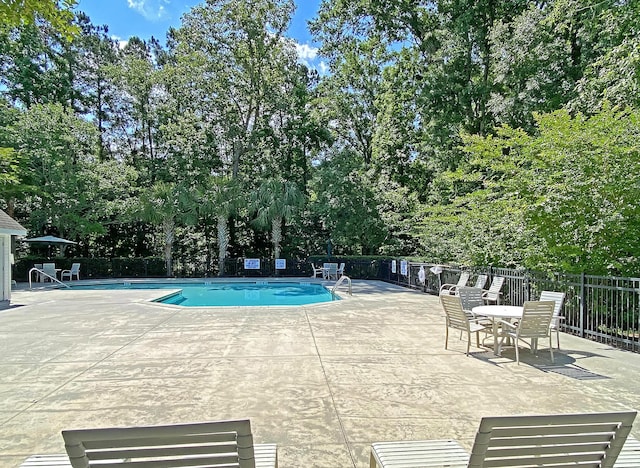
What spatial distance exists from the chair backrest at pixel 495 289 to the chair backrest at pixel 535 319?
374 cm

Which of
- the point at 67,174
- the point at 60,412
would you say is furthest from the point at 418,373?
the point at 67,174

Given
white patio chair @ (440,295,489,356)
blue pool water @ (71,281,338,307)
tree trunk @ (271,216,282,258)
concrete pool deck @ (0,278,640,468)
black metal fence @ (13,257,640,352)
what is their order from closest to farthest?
concrete pool deck @ (0,278,640,468)
white patio chair @ (440,295,489,356)
black metal fence @ (13,257,640,352)
blue pool water @ (71,281,338,307)
tree trunk @ (271,216,282,258)

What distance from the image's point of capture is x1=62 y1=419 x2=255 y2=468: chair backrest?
61.2 inches

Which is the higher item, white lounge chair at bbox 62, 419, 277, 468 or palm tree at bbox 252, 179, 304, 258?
palm tree at bbox 252, 179, 304, 258

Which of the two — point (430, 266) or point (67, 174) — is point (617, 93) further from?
point (67, 174)

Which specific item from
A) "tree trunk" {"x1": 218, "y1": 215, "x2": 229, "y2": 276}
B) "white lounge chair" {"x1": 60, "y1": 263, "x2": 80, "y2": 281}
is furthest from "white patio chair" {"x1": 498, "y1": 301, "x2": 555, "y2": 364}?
"white lounge chair" {"x1": 60, "y1": 263, "x2": 80, "y2": 281}

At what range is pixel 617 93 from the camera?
378 inches

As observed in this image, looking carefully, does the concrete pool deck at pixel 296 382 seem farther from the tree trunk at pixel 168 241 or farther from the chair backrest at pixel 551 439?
the tree trunk at pixel 168 241

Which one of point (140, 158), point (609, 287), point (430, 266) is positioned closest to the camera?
point (609, 287)

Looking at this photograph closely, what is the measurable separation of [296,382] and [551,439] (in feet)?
10.2

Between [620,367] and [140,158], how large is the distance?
27.0 m

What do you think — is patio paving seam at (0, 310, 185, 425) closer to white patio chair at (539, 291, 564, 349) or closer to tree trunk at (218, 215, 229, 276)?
white patio chair at (539, 291, 564, 349)

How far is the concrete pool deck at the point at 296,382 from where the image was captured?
11.0 ft

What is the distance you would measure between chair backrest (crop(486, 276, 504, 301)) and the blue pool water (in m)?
5.27
